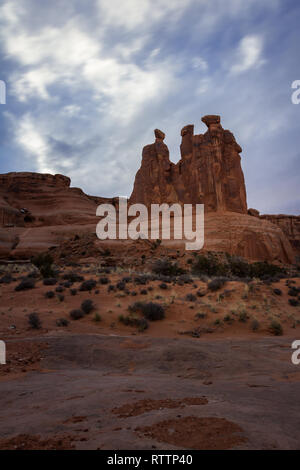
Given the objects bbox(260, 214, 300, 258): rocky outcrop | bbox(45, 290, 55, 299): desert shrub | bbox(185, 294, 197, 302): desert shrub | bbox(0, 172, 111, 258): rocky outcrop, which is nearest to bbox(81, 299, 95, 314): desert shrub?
bbox(45, 290, 55, 299): desert shrub

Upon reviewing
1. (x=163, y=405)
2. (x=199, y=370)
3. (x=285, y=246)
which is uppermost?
(x=285, y=246)

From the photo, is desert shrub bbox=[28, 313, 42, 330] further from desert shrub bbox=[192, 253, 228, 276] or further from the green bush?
desert shrub bbox=[192, 253, 228, 276]

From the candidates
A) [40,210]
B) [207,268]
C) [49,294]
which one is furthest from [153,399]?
[40,210]

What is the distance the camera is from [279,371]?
607 cm

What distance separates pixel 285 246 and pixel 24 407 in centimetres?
4456

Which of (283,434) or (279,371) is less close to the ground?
(283,434)

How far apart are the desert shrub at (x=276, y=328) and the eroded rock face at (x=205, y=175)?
37.8m

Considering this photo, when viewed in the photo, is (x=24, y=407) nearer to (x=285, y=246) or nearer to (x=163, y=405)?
(x=163, y=405)

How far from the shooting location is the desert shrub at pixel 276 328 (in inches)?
403

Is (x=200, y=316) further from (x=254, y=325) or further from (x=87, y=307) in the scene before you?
(x=87, y=307)

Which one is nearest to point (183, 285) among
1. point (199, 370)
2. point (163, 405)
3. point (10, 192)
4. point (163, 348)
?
point (163, 348)

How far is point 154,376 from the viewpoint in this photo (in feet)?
18.8
